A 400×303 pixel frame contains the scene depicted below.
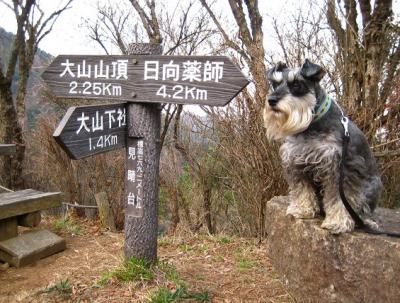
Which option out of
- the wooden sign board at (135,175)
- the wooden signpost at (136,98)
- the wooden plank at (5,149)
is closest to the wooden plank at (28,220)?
the wooden plank at (5,149)

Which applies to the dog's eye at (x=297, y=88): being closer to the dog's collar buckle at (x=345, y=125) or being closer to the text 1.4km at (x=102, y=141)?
the dog's collar buckle at (x=345, y=125)

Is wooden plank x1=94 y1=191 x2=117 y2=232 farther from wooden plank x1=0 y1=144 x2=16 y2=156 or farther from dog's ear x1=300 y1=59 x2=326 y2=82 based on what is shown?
dog's ear x1=300 y1=59 x2=326 y2=82

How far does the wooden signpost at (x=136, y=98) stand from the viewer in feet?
9.37

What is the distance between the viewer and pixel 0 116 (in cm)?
823

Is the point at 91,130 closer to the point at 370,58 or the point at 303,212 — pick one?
the point at 303,212

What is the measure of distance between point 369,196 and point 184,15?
849cm

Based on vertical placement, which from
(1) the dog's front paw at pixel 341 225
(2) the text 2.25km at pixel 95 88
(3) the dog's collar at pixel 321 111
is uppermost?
(2) the text 2.25km at pixel 95 88

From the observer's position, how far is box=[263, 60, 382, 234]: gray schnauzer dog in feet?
8.63

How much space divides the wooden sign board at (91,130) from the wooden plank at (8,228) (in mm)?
2096

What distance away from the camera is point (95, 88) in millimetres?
3232

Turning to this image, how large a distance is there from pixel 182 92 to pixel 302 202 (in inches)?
49.7

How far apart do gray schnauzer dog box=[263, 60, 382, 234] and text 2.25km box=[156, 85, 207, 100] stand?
20.3 inches

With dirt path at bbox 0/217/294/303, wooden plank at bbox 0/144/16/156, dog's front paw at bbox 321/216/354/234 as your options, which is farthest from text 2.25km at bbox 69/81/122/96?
wooden plank at bbox 0/144/16/156

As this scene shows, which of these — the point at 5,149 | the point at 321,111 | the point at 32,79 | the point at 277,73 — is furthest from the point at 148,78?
the point at 32,79
